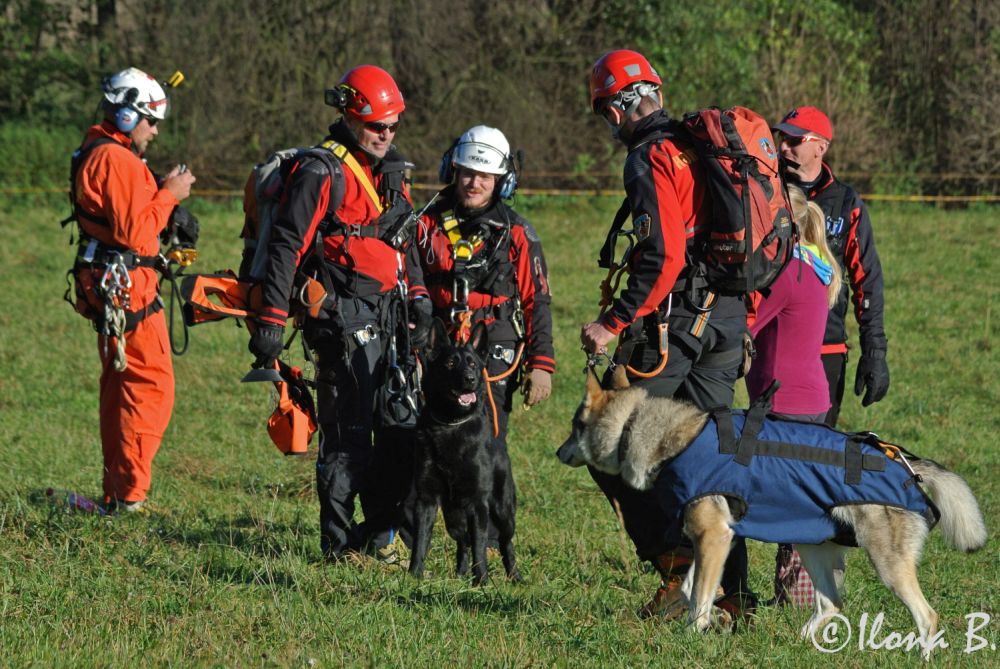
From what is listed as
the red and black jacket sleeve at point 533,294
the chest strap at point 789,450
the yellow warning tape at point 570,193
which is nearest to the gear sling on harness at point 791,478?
the chest strap at point 789,450

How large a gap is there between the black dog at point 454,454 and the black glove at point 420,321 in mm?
42

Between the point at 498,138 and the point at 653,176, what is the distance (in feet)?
5.32

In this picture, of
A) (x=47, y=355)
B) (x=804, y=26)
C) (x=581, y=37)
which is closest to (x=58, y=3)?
(x=581, y=37)

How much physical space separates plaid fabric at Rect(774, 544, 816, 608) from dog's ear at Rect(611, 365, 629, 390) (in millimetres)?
1324

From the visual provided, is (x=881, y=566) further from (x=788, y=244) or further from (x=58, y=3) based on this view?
(x=58, y=3)

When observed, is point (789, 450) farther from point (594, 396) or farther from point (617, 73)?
point (617, 73)

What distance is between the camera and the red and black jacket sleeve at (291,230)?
584 cm

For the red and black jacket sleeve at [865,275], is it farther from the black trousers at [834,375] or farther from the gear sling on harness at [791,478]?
the gear sling on harness at [791,478]

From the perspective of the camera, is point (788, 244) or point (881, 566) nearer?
point (881, 566)

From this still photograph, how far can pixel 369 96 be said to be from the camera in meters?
6.07

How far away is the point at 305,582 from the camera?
208 inches

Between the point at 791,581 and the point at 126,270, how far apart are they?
4.15m

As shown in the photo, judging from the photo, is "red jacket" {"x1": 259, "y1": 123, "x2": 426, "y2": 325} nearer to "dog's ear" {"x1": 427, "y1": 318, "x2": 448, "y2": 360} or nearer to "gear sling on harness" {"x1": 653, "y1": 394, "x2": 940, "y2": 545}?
"dog's ear" {"x1": 427, "y1": 318, "x2": 448, "y2": 360}

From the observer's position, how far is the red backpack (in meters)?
5.29
